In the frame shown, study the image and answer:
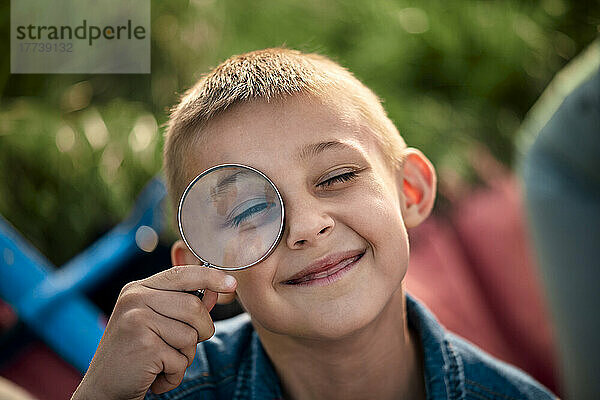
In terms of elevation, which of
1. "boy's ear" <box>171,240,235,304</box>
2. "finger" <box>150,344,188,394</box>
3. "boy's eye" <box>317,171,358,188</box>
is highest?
"boy's eye" <box>317,171,358,188</box>

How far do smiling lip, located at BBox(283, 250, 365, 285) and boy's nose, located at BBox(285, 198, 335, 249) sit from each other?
0.18ft

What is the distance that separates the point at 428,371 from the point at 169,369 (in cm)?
64

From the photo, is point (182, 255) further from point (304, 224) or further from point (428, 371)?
point (428, 371)

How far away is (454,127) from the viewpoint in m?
3.18

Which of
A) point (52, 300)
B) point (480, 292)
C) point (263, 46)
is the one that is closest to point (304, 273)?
point (52, 300)

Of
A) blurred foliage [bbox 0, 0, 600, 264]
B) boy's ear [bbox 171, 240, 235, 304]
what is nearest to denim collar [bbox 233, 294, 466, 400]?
boy's ear [bbox 171, 240, 235, 304]

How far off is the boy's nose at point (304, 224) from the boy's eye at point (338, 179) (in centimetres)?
6

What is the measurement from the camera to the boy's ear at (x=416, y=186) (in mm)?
1587

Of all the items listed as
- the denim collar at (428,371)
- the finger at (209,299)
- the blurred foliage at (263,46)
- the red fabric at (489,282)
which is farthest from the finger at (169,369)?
the blurred foliage at (263,46)

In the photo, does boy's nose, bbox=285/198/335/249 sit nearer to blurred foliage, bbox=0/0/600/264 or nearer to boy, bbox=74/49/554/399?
boy, bbox=74/49/554/399

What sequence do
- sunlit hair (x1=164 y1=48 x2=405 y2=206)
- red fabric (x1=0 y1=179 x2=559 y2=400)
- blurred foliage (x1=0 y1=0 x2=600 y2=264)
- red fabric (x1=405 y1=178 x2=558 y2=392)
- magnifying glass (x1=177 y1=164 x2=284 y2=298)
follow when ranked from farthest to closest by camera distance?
1. blurred foliage (x1=0 y1=0 x2=600 y2=264)
2. red fabric (x1=405 y1=178 x2=558 y2=392)
3. red fabric (x1=0 y1=179 x2=559 y2=400)
4. sunlit hair (x1=164 y1=48 x2=405 y2=206)
5. magnifying glass (x1=177 y1=164 x2=284 y2=298)

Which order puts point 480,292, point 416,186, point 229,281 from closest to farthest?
1. point 229,281
2. point 416,186
3. point 480,292

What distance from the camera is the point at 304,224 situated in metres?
1.24

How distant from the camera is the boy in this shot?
1260mm
